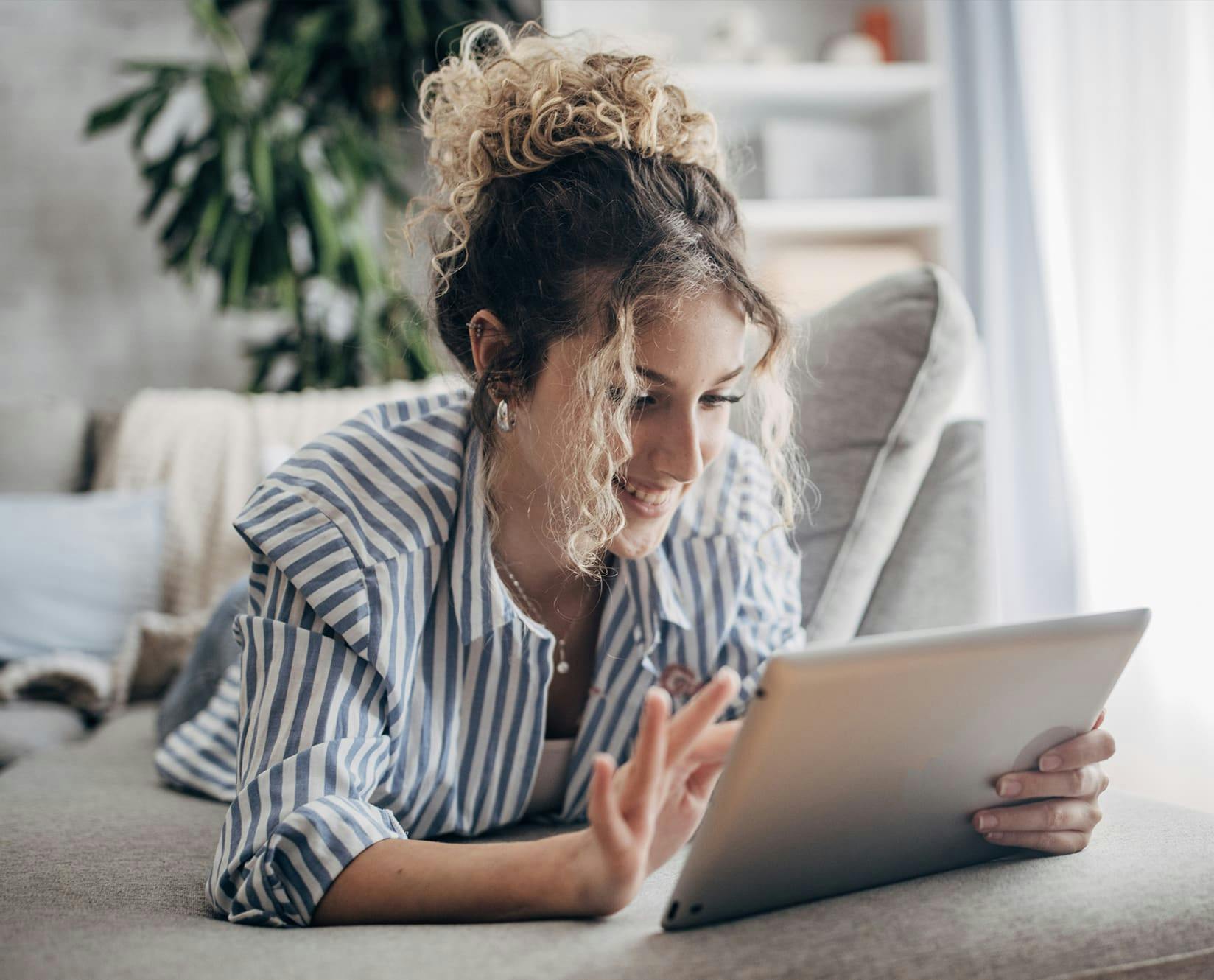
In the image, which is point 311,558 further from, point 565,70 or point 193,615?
point 193,615

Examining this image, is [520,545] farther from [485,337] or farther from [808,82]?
[808,82]

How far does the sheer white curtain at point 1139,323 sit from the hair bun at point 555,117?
1100 millimetres

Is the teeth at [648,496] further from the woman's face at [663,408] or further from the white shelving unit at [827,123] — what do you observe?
the white shelving unit at [827,123]

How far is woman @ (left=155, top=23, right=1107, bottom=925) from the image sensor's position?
Result: 747 mm

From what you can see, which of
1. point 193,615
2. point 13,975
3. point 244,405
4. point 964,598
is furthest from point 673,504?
point 244,405

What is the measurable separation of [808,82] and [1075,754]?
214cm

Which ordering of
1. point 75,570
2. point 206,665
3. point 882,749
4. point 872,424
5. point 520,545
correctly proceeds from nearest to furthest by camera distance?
point 882,749 → point 520,545 → point 872,424 → point 206,665 → point 75,570

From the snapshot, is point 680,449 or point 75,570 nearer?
point 680,449

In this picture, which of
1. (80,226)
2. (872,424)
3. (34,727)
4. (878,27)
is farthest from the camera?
(80,226)

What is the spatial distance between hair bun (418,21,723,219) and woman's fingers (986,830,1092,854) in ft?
2.09

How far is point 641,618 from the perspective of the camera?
3.63 ft

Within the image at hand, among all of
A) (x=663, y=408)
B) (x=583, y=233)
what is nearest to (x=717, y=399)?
(x=663, y=408)

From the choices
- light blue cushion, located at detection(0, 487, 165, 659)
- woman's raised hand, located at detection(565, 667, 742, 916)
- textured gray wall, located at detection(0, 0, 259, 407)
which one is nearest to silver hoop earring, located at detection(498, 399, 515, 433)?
woman's raised hand, located at detection(565, 667, 742, 916)

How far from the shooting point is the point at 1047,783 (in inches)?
28.9
